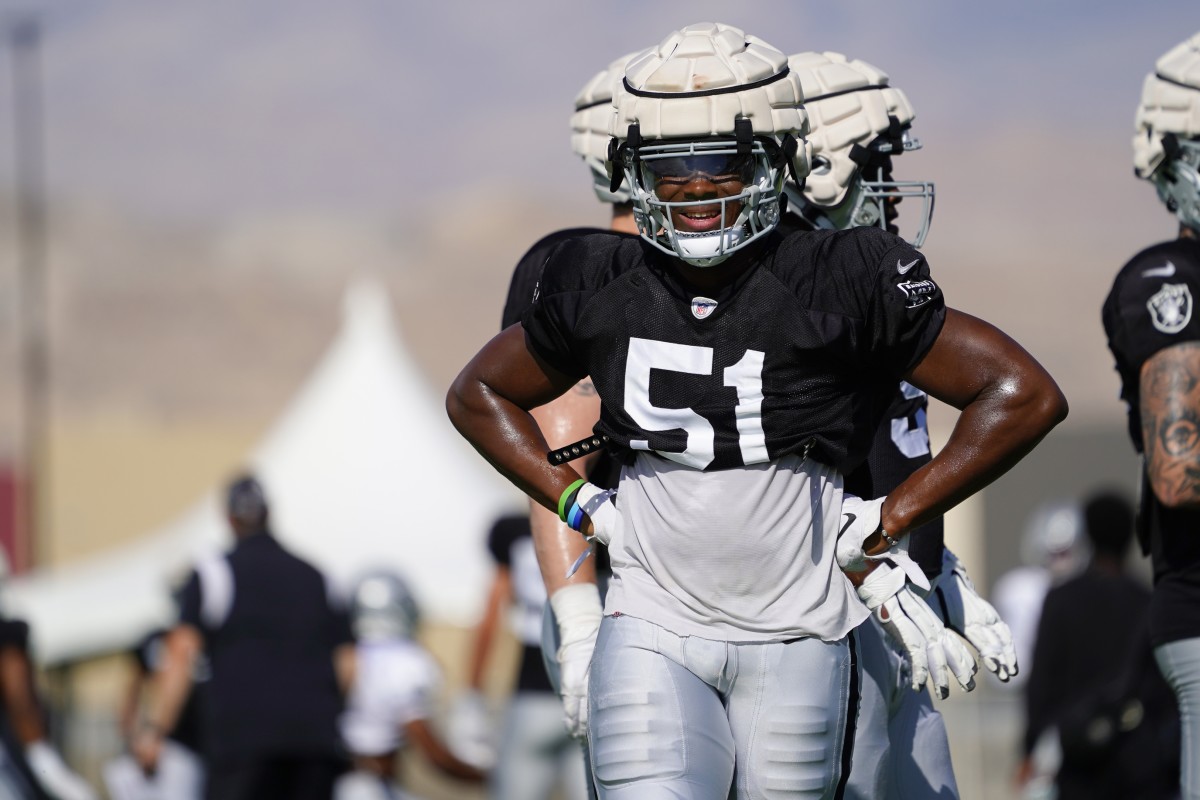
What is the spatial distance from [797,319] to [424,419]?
49.0ft

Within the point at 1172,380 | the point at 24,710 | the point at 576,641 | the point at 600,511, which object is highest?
the point at 1172,380

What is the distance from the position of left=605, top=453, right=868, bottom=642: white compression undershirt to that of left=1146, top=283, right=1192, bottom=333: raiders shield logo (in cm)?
129

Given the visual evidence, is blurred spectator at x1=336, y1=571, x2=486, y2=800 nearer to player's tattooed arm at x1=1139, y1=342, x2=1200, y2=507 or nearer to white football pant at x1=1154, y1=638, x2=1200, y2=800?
white football pant at x1=1154, y1=638, x2=1200, y2=800

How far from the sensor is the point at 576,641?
426 centimetres

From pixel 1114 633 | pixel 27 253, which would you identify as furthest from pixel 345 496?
pixel 27 253

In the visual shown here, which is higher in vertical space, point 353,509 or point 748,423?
point 353,509

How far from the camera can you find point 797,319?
3674mm

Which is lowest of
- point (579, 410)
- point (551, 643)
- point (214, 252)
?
point (551, 643)

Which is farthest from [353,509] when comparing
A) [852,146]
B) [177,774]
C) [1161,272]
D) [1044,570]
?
[1161,272]

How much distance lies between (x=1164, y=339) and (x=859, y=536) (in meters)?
1.27

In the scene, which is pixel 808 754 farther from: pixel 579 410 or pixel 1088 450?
pixel 1088 450

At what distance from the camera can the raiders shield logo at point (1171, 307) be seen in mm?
4605

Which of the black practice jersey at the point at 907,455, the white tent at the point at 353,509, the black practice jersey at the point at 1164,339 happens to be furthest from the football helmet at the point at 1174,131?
the white tent at the point at 353,509

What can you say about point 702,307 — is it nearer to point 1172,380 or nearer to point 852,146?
point 852,146
